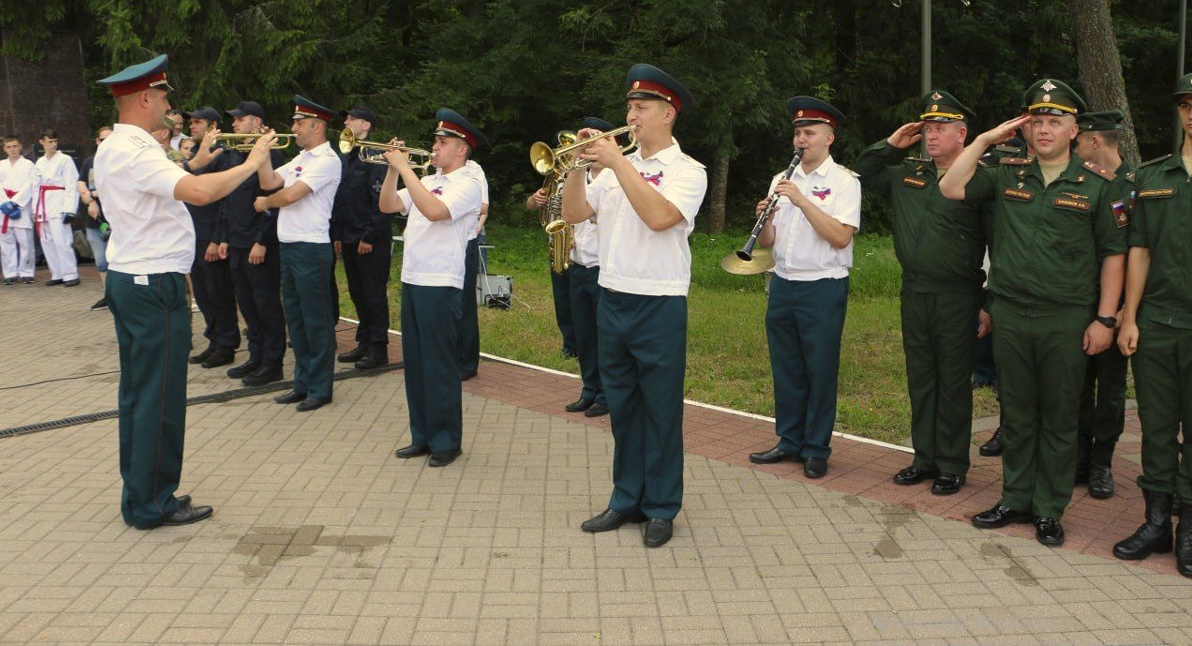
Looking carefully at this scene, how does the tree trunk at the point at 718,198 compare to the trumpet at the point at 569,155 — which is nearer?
the trumpet at the point at 569,155

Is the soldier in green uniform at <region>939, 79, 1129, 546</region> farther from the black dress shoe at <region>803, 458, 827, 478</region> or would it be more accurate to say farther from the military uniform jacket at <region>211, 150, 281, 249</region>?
the military uniform jacket at <region>211, 150, 281, 249</region>

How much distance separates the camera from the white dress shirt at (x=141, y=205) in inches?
195

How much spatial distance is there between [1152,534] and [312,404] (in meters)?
5.59

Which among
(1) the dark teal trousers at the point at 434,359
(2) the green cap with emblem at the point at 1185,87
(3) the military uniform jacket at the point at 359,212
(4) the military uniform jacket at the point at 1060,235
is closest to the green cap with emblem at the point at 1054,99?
(4) the military uniform jacket at the point at 1060,235

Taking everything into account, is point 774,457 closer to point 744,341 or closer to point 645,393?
point 645,393

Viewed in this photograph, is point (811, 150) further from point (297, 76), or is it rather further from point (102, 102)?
point (102, 102)

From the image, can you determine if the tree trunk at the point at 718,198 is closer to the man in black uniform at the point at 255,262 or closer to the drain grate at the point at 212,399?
the drain grate at the point at 212,399

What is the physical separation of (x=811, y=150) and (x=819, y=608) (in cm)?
283

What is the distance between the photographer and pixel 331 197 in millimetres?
7754

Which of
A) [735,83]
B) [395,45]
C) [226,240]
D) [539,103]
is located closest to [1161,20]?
[735,83]

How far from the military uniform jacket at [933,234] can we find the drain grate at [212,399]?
465 centimetres

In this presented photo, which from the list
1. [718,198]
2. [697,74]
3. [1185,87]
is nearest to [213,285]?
[1185,87]

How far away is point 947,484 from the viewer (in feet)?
18.4

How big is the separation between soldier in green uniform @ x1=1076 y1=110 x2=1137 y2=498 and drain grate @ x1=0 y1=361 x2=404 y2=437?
546 centimetres
